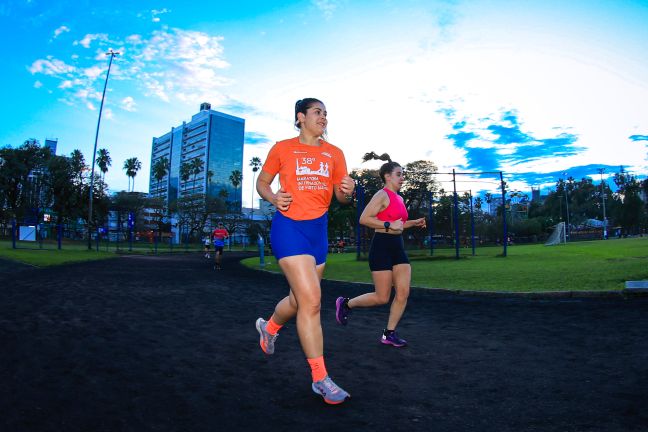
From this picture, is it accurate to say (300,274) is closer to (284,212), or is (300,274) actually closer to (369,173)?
(284,212)

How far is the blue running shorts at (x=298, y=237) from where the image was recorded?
10.7ft

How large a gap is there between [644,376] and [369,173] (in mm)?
67732

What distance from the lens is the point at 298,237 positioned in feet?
10.7

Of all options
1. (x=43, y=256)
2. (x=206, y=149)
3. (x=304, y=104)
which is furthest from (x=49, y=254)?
(x=206, y=149)

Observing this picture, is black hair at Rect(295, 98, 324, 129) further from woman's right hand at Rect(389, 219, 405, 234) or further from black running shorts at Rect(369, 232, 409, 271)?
black running shorts at Rect(369, 232, 409, 271)

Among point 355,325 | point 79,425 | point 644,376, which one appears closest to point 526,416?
point 644,376

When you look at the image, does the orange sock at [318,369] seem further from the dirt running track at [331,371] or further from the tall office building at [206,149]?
the tall office building at [206,149]

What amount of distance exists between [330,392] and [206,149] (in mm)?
162278

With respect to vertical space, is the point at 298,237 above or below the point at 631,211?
below

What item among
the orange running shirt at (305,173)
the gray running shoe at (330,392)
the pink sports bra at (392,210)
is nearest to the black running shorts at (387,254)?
the pink sports bra at (392,210)

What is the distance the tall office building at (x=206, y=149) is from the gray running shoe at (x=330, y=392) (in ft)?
515

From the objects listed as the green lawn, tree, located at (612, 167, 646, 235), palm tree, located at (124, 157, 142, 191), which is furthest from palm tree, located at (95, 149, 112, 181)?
tree, located at (612, 167, 646, 235)

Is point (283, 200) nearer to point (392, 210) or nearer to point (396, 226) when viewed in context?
point (396, 226)

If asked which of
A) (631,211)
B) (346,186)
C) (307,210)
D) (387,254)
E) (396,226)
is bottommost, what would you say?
(387,254)
